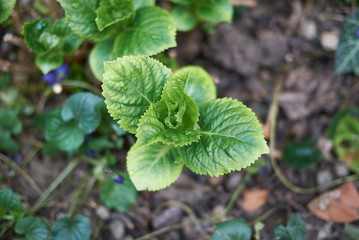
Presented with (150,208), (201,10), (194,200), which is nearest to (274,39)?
(201,10)

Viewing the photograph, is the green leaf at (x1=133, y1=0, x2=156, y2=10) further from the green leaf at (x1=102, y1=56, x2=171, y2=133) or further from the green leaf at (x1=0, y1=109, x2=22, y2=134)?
the green leaf at (x1=0, y1=109, x2=22, y2=134)

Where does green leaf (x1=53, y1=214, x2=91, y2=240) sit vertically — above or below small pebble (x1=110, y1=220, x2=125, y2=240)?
above

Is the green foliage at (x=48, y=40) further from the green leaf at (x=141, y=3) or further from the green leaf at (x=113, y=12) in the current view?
the green leaf at (x=141, y=3)

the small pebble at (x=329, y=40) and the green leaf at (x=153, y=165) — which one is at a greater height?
the small pebble at (x=329, y=40)

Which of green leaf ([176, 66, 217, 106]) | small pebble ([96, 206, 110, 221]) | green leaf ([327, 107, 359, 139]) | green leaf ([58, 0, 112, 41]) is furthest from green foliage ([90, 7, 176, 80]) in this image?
green leaf ([327, 107, 359, 139])

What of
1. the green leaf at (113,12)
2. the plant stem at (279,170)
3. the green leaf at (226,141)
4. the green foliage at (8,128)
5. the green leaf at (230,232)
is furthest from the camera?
the plant stem at (279,170)

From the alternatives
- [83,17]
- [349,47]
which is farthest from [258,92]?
[83,17]

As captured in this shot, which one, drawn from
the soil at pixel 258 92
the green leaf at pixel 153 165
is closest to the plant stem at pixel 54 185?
the soil at pixel 258 92
